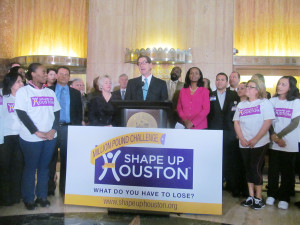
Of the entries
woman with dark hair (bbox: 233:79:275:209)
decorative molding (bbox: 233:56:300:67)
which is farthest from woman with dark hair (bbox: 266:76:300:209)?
decorative molding (bbox: 233:56:300:67)

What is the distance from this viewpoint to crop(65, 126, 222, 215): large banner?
9.43 ft

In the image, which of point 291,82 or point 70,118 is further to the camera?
point 70,118

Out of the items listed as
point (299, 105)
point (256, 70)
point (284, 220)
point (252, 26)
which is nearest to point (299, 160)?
point (299, 105)

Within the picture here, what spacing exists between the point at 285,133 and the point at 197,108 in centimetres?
100

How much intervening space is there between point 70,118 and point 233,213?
2.09 metres

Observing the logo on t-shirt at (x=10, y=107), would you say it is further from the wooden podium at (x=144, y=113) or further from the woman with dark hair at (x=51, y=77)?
the wooden podium at (x=144, y=113)

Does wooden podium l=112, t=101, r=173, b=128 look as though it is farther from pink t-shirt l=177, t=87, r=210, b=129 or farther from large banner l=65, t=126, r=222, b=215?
pink t-shirt l=177, t=87, r=210, b=129

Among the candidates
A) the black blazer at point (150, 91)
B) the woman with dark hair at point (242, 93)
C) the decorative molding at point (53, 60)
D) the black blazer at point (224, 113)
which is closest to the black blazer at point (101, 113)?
the black blazer at point (150, 91)

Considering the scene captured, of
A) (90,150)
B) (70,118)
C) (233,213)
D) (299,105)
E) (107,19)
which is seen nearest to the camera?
(90,150)

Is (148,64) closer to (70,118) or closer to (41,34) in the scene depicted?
(70,118)

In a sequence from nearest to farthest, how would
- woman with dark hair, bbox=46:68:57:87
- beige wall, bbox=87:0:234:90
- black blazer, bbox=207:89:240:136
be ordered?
woman with dark hair, bbox=46:68:57:87 → black blazer, bbox=207:89:240:136 → beige wall, bbox=87:0:234:90

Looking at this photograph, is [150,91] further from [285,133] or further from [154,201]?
[285,133]

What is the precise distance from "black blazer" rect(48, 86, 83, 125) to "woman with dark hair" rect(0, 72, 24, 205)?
19.4 inches

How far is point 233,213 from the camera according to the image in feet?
10.7
